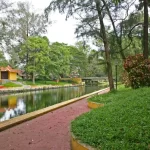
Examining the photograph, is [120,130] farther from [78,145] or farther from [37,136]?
[37,136]

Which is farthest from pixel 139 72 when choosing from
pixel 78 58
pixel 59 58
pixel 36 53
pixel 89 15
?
pixel 78 58

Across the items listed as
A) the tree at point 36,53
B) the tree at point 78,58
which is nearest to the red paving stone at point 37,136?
the tree at point 36,53

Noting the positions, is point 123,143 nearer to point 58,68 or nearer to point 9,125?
point 9,125

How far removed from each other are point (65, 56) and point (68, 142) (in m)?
41.7

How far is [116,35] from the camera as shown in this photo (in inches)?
605

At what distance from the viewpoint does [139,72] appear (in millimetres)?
11930

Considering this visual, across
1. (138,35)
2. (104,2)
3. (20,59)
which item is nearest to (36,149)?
(104,2)

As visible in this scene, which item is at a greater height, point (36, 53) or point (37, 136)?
point (36, 53)

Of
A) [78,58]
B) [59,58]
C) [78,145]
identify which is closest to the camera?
[78,145]

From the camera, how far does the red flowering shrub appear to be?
11.9 metres

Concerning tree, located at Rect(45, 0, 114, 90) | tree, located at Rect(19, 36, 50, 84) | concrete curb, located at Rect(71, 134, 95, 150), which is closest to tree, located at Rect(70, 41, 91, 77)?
tree, located at Rect(19, 36, 50, 84)

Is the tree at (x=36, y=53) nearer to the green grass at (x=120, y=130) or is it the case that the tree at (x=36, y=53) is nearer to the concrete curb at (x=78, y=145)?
the green grass at (x=120, y=130)

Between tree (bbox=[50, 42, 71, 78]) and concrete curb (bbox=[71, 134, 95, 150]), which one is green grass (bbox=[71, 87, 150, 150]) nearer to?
concrete curb (bbox=[71, 134, 95, 150])

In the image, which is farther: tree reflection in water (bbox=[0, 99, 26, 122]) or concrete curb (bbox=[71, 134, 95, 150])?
tree reflection in water (bbox=[0, 99, 26, 122])
